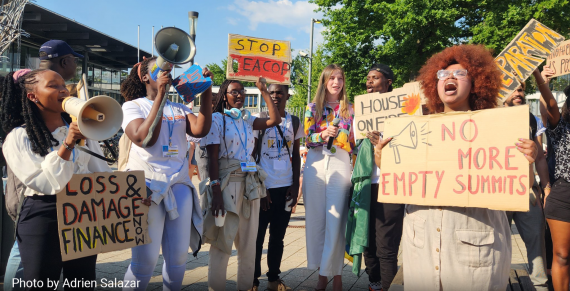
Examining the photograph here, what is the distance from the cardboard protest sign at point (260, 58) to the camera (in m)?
4.63

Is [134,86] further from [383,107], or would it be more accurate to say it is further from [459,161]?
[459,161]

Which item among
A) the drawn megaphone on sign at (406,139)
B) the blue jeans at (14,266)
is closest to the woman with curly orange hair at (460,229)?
the drawn megaphone on sign at (406,139)

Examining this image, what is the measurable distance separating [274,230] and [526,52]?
9.42 ft

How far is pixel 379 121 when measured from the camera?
3920mm

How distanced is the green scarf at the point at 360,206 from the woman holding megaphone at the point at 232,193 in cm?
89

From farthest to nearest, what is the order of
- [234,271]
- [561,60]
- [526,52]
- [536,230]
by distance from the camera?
[234,271]
[561,60]
[536,230]
[526,52]

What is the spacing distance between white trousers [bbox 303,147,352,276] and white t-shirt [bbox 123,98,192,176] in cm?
153

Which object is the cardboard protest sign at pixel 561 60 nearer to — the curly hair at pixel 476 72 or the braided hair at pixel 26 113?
the curly hair at pixel 476 72

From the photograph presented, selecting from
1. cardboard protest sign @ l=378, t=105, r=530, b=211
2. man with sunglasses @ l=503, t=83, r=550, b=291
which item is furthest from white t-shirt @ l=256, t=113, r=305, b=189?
man with sunglasses @ l=503, t=83, r=550, b=291

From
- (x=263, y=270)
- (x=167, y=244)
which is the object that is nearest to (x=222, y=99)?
(x=167, y=244)

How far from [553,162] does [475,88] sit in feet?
5.82

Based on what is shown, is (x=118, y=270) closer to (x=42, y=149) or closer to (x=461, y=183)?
(x=42, y=149)

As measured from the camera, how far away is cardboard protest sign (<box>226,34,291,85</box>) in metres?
4.63

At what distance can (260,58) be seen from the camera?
4754 mm
